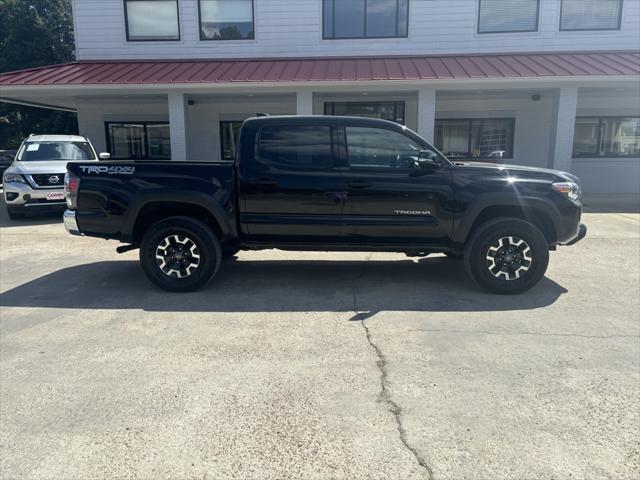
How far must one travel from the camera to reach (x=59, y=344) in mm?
4230

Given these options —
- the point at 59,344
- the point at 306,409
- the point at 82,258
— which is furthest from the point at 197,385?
the point at 82,258

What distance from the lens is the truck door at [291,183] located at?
5523mm

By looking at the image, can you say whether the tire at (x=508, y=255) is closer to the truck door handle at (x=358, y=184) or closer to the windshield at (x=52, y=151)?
the truck door handle at (x=358, y=184)

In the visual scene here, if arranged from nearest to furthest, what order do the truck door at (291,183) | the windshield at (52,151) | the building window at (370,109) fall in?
1. the truck door at (291,183)
2. the windshield at (52,151)
3. the building window at (370,109)

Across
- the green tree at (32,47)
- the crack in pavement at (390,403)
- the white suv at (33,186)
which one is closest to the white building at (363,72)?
the white suv at (33,186)

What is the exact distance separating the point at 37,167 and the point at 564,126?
44.6 feet

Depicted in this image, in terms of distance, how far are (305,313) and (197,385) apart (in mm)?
1695

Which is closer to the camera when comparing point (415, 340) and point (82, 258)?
point (415, 340)

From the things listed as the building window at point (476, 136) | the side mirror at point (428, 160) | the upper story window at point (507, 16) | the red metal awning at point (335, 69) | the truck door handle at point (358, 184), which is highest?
the upper story window at point (507, 16)

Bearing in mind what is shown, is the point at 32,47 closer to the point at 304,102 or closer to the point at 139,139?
the point at 139,139

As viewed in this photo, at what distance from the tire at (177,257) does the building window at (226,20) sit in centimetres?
1163

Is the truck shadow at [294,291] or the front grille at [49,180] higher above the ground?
the front grille at [49,180]

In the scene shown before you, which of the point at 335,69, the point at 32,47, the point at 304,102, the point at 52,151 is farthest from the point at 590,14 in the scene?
the point at 32,47

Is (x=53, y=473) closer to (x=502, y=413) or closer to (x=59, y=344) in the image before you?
(x=59, y=344)
